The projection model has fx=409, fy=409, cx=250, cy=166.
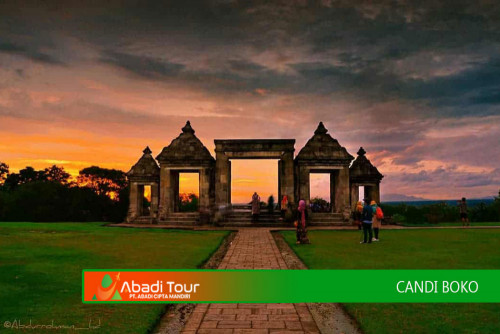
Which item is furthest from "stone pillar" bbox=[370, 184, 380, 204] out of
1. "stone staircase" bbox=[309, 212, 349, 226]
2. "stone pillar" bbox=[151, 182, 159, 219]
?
"stone pillar" bbox=[151, 182, 159, 219]

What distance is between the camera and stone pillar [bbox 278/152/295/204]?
28.2 metres

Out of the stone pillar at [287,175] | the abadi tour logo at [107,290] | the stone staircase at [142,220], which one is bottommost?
the stone staircase at [142,220]

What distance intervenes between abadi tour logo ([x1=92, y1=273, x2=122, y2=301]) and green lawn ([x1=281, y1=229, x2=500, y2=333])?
378cm

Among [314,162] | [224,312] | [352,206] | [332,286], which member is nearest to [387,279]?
[332,286]

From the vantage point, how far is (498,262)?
10.7 meters

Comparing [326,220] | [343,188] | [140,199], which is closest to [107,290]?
[326,220]

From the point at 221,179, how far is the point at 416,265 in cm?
1931

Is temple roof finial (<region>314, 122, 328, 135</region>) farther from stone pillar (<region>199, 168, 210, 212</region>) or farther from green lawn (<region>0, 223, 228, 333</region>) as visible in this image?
green lawn (<region>0, 223, 228, 333</region>)

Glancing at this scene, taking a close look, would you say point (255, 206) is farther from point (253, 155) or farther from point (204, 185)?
point (204, 185)

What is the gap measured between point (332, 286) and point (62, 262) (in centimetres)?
757

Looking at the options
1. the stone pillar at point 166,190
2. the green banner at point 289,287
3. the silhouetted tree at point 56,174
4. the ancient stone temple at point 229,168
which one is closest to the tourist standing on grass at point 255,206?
the ancient stone temple at point 229,168

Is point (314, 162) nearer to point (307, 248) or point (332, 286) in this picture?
point (307, 248)

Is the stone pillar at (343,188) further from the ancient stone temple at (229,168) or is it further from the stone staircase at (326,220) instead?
the stone staircase at (326,220)

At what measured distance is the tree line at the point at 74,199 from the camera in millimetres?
44750
